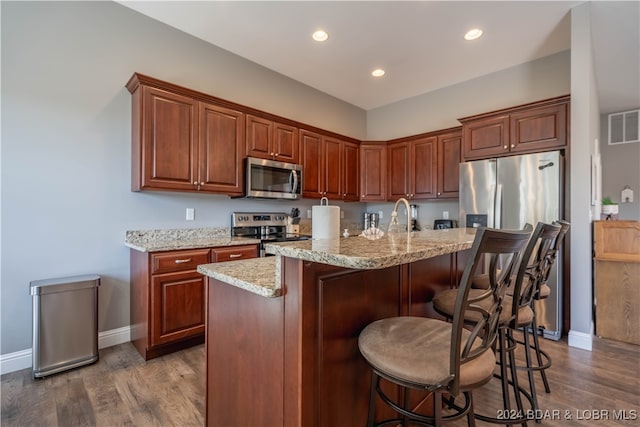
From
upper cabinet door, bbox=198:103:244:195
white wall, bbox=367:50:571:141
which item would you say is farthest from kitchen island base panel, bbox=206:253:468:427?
white wall, bbox=367:50:571:141

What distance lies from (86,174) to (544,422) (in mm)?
3673

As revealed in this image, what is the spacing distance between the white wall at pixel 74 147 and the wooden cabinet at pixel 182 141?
236 millimetres

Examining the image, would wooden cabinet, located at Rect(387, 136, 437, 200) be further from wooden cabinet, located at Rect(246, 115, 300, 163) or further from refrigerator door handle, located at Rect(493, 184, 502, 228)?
wooden cabinet, located at Rect(246, 115, 300, 163)

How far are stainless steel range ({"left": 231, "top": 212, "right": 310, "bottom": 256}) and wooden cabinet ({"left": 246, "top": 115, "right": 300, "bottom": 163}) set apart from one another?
2.37 feet

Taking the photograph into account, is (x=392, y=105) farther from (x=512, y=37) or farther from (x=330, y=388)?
(x=330, y=388)

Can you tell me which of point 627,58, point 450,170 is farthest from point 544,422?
point 627,58

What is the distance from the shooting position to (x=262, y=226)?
144 inches

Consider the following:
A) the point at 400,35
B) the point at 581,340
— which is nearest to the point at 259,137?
the point at 400,35

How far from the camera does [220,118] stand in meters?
2.99

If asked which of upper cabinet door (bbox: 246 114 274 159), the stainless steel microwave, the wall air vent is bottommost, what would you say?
the stainless steel microwave

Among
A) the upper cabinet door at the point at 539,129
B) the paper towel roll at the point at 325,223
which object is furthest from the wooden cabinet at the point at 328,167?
the paper towel roll at the point at 325,223

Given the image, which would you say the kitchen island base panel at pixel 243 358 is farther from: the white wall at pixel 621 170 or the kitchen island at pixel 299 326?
the white wall at pixel 621 170

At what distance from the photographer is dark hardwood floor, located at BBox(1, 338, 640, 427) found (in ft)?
Result: 5.50

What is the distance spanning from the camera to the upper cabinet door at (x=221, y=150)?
113 inches
